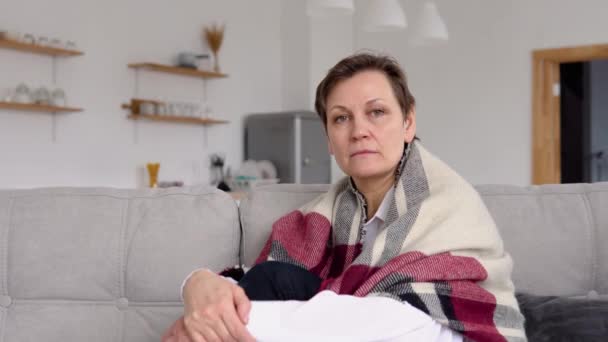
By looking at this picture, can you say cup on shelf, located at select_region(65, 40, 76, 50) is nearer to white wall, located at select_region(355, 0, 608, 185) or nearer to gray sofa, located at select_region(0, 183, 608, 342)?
white wall, located at select_region(355, 0, 608, 185)

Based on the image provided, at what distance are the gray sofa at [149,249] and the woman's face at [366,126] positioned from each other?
13.0 inches

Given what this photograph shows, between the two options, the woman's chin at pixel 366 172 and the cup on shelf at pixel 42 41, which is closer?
the woman's chin at pixel 366 172

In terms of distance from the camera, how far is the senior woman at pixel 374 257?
131 centimetres

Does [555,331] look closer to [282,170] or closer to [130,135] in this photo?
[130,135]

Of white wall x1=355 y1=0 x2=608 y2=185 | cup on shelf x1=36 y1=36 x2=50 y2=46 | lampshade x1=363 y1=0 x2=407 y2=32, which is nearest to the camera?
lampshade x1=363 y1=0 x2=407 y2=32

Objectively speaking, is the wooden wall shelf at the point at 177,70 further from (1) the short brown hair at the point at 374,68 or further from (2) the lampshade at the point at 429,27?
(1) the short brown hair at the point at 374,68

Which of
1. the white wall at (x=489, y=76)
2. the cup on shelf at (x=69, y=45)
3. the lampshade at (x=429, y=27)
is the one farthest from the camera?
the white wall at (x=489, y=76)

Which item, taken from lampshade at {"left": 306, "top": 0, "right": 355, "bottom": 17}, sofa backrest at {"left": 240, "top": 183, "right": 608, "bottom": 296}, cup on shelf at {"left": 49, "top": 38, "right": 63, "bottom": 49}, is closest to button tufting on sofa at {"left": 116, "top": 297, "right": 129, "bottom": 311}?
sofa backrest at {"left": 240, "top": 183, "right": 608, "bottom": 296}

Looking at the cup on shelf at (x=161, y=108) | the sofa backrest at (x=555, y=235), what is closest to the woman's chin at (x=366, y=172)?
the sofa backrest at (x=555, y=235)

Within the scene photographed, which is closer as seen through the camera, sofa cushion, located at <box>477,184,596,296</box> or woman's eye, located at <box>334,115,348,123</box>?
woman's eye, located at <box>334,115,348,123</box>

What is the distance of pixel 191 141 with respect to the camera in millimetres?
6273

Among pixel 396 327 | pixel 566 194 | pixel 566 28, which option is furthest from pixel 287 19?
pixel 396 327

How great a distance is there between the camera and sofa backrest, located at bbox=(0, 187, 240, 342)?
5.95 feet

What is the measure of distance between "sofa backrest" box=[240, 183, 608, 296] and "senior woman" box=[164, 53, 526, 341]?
1.02 ft
